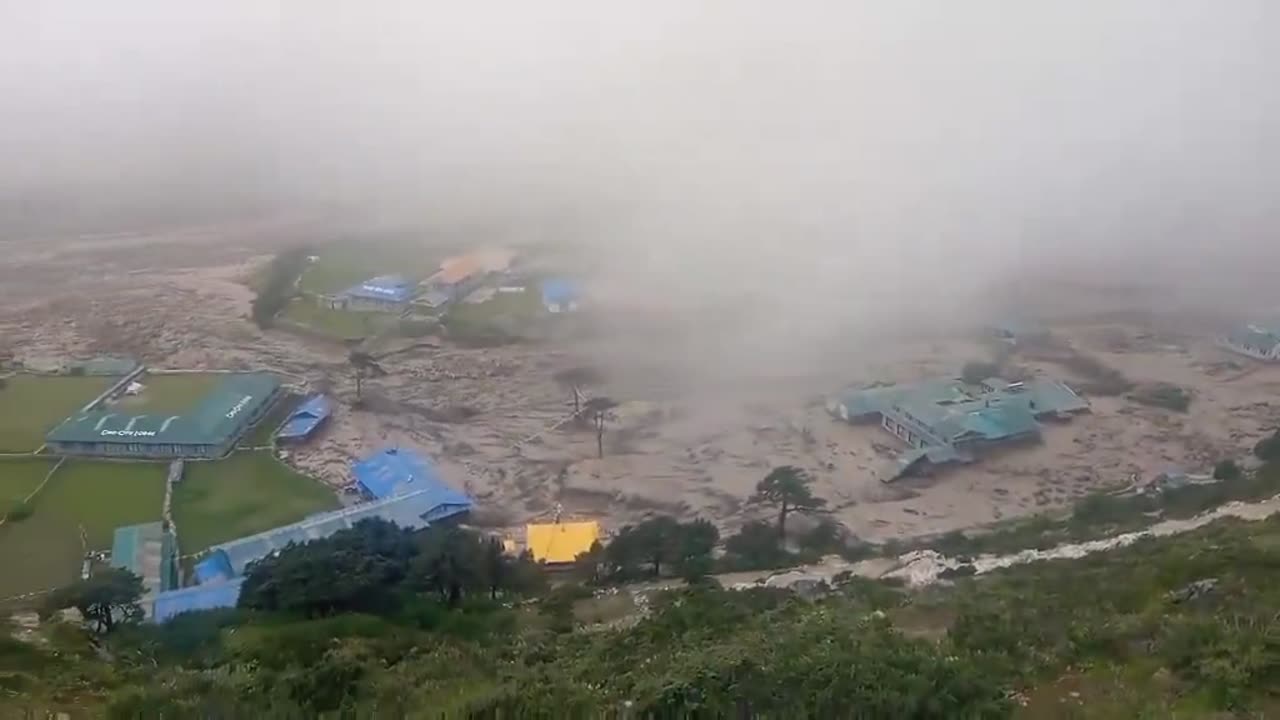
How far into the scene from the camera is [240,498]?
11.7m

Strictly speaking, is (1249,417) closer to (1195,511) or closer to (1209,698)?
(1195,511)

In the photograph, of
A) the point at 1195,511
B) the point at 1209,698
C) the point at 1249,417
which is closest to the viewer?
the point at 1209,698

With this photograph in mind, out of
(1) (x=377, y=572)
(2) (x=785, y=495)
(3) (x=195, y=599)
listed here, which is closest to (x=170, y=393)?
(3) (x=195, y=599)

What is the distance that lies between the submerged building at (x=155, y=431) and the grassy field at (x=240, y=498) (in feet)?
0.90

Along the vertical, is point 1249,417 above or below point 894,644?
below

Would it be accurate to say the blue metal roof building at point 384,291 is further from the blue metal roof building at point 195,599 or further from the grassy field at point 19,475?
the blue metal roof building at point 195,599

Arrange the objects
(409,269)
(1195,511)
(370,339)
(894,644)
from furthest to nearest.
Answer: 1. (409,269)
2. (370,339)
3. (1195,511)
4. (894,644)

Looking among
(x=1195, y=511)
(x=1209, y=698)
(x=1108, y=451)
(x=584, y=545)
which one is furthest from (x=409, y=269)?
(x=1209, y=698)

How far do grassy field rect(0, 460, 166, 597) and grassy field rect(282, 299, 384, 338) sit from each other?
201 inches

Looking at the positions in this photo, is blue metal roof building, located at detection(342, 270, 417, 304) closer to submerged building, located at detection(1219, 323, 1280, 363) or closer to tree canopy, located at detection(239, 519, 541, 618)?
tree canopy, located at detection(239, 519, 541, 618)

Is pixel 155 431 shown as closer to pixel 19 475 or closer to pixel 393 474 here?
pixel 19 475

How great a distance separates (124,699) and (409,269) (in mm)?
14679

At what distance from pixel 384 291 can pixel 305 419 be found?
492 centimetres

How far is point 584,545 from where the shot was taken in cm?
1083
